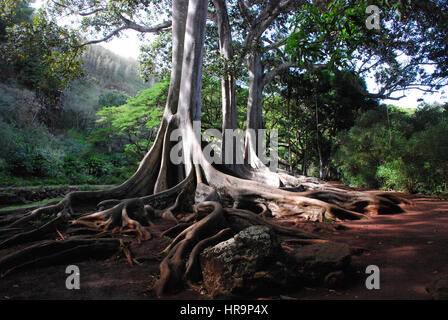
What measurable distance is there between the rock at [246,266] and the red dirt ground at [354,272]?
0.18m

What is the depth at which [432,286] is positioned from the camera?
76.7 inches

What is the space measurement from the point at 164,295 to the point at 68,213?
3527mm

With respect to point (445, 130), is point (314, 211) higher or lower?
lower

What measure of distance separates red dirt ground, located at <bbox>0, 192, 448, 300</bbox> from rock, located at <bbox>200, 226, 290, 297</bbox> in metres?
0.18

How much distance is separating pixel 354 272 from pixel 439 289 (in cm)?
72

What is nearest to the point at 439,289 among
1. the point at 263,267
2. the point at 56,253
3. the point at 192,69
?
the point at 263,267

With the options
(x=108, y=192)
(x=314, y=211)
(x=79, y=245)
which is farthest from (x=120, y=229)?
(x=314, y=211)

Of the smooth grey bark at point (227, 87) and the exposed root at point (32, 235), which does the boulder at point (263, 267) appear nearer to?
the exposed root at point (32, 235)

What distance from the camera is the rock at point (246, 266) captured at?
2193mm

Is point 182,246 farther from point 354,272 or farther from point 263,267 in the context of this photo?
point 354,272

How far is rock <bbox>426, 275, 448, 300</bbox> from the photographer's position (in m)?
1.81

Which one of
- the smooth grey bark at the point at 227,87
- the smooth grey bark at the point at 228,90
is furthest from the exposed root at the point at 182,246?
the smooth grey bark at the point at 228,90
